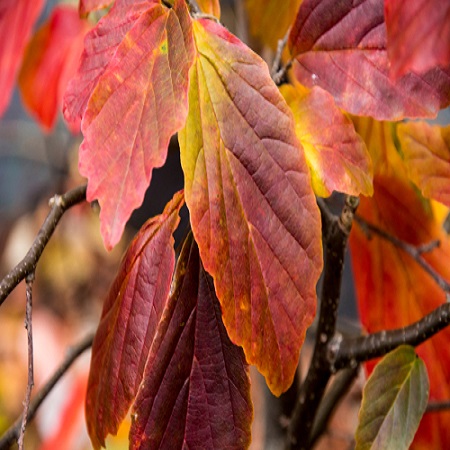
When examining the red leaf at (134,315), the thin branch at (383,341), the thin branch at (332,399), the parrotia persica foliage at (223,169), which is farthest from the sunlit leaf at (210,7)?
the thin branch at (332,399)

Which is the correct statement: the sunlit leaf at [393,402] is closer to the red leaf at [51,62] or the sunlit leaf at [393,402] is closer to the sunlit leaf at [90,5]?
the sunlit leaf at [90,5]

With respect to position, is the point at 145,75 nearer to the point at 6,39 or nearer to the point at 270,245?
the point at 270,245

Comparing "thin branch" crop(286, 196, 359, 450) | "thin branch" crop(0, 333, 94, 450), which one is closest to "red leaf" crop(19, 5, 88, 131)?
"thin branch" crop(0, 333, 94, 450)

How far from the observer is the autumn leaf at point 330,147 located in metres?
0.28

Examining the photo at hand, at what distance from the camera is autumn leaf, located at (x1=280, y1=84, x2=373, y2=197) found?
0.93 ft

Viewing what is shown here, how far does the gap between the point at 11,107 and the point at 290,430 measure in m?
1.74

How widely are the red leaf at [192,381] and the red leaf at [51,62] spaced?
324 millimetres

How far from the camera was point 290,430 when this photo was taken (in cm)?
47

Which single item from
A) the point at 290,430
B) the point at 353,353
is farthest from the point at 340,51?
the point at 290,430

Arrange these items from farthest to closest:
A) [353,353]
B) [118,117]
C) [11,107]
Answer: [11,107]
[353,353]
[118,117]

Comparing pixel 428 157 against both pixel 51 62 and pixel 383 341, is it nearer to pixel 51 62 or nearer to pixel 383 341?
pixel 383 341

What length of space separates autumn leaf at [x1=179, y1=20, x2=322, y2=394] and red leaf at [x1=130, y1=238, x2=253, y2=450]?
0.04 m

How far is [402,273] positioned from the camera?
408 mm

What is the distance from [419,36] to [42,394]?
367 mm
